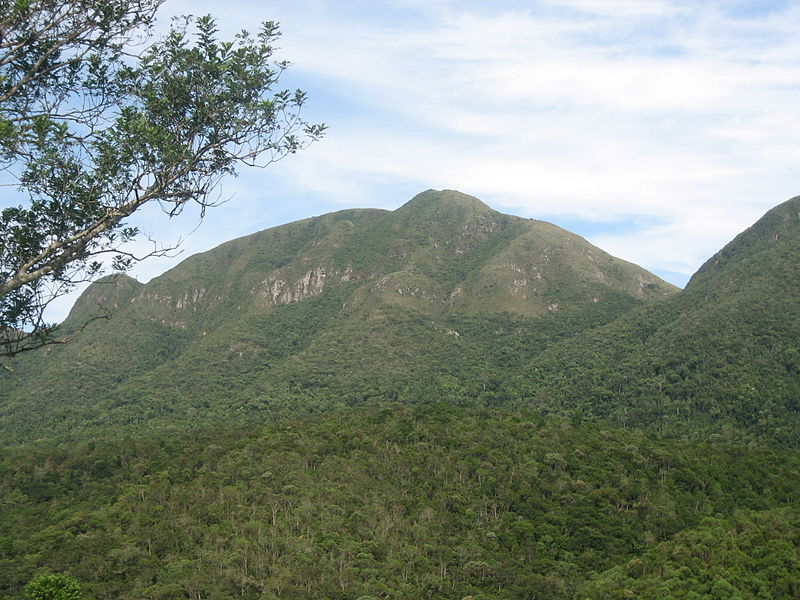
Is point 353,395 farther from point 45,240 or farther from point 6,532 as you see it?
point 45,240

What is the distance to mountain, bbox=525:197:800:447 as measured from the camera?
104m

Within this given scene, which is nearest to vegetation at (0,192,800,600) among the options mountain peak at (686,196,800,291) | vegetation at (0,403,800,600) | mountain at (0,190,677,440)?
vegetation at (0,403,800,600)

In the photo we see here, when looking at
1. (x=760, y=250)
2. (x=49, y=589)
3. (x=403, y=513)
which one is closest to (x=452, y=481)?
(x=403, y=513)

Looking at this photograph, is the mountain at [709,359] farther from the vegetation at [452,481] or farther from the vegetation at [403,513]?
the vegetation at [403,513]

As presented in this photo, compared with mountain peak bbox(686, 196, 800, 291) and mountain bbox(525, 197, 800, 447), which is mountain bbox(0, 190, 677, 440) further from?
mountain peak bbox(686, 196, 800, 291)

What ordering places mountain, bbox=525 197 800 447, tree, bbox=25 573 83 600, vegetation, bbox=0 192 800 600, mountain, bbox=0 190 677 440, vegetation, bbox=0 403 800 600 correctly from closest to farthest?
1. tree, bbox=25 573 83 600
2. vegetation, bbox=0 403 800 600
3. vegetation, bbox=0 192 800 600
4. mountain, bbox=525 197 800 447
5. mountain, bbox=0 190 677 440

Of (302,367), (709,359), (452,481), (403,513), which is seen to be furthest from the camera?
(302,367)

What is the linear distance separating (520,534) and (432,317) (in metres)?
130

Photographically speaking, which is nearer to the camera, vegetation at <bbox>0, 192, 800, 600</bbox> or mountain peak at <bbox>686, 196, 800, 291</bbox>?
vegetation at <bbox>0, 192, 800, 600</bbox>

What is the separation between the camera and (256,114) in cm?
1223

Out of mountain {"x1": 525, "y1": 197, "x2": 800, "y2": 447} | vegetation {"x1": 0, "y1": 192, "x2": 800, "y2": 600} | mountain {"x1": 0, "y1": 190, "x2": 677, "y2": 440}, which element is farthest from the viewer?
mountain {"x1": 0, "y1": 190, "x2": 677, "y2": 440}

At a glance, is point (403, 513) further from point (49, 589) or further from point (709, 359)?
point (709, 359)

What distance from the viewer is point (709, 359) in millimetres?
121250

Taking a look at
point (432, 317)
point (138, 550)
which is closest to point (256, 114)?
point (138, 550)
